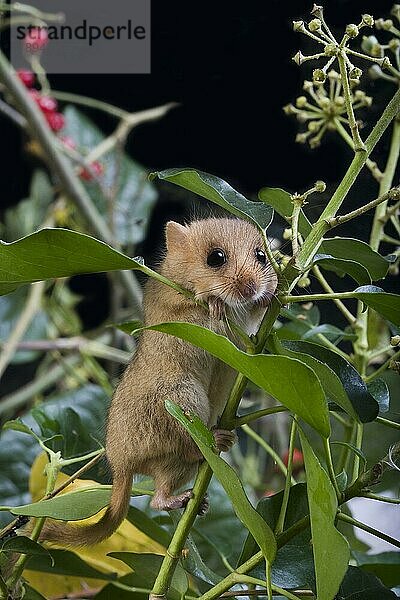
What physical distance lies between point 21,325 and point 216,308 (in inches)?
36.8

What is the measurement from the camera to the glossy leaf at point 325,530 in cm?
47

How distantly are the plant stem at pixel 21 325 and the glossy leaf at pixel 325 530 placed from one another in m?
1.00

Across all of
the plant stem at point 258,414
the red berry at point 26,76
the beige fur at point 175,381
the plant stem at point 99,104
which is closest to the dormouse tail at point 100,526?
the beige fur at point 175,381

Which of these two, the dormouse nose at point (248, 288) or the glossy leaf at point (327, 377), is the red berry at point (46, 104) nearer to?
the dormouse nose at point (248, 288)

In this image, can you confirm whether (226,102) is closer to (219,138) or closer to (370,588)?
(219,138)

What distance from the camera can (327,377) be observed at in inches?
20.6

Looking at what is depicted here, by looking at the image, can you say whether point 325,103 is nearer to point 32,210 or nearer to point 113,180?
point 113,180

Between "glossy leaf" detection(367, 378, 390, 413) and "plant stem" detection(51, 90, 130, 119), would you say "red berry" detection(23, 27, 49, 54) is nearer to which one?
"plant stem" detection(51, 90, 130, 119)

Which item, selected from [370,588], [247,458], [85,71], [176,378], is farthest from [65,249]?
[247,458]

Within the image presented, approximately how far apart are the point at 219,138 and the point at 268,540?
47 centimetres

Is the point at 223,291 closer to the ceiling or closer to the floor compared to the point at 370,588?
closer to the ceiling

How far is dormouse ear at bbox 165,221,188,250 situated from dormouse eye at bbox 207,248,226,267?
0.04 meters

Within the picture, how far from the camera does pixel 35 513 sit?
56 centimetres

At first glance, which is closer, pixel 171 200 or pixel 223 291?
pixel 223 291
